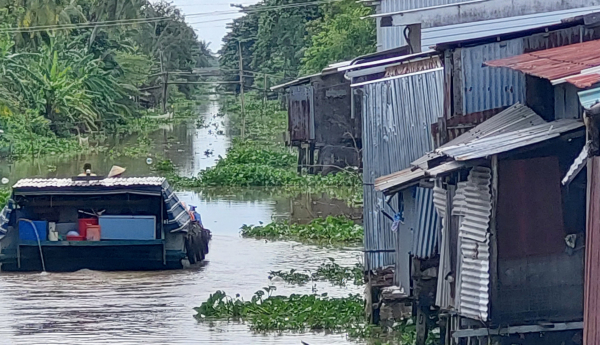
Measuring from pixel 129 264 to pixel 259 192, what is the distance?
11036 millimetres

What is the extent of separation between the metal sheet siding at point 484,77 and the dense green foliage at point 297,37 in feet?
117

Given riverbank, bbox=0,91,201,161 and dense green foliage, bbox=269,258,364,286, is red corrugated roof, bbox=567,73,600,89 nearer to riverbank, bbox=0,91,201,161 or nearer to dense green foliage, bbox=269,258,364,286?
dense green foliage, bbox=269,258,364,286

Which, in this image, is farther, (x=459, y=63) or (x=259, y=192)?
(x=259, y=192)

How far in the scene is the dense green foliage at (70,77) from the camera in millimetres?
41031

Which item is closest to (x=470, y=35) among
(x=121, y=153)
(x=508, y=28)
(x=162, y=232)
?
(x=508, y=28)

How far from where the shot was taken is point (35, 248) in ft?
63.6

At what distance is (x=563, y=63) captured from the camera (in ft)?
27.9

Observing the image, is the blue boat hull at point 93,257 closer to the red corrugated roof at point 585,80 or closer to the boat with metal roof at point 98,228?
the boat with metal roof at point 98,228

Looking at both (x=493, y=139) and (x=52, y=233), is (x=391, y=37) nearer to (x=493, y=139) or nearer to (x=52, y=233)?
(x=52, y=233)

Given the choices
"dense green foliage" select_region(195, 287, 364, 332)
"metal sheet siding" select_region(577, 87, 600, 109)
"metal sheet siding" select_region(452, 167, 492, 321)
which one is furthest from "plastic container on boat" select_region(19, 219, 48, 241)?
"metal sheet siding" select_region(577, 87, 600, 109)

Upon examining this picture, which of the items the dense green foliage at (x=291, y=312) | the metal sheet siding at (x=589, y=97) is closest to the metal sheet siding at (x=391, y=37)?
the dense green foliage at (x=291, y=312)

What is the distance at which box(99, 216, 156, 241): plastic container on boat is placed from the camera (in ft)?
63.1

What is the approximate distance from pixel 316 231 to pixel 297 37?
44.3 m

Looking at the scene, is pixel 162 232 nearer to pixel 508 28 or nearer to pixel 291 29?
pixel 508 28
